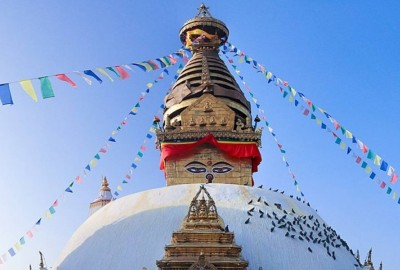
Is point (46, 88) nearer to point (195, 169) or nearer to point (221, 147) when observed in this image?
point (195, 169)

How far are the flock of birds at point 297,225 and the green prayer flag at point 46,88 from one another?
194 inches

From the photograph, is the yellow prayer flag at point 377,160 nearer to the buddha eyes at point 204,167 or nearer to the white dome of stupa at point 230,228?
the white dome of stupa at point 230,228

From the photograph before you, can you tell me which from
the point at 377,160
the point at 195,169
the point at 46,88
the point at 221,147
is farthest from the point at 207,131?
the point at 46,88

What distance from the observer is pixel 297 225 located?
1180 cm

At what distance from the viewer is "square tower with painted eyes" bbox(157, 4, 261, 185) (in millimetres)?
16656

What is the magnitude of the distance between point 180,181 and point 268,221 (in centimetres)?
523

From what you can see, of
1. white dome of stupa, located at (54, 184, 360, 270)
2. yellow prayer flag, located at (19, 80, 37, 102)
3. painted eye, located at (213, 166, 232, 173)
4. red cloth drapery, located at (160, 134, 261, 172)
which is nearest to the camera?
yellow prayer flag, located at (19, 80, 37, 102)

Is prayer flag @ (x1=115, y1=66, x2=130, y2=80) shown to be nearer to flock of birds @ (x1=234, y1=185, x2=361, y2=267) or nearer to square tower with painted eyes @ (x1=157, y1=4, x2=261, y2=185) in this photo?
flock of birds @ (x1=234, y1=185, x2=361, y2=267)

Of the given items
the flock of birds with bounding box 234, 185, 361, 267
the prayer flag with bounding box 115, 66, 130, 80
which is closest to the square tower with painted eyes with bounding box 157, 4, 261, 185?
the flock of birds with bounding box 234, 185, 361, 267

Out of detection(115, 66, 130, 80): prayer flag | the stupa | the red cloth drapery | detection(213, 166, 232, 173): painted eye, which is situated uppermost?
the red cloth drapery

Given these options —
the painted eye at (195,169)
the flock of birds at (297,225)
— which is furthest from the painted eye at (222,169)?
the flock of birds at (297,225)

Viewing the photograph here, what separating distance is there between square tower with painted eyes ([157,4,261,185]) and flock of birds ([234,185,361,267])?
388cm

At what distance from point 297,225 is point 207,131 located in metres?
5.80

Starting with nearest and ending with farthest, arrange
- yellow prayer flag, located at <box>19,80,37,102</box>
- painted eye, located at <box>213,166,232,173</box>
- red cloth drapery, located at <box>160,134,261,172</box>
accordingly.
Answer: yellow prayer flag, located at <box>19,80,37,102</box> → painted eye, located at <box>213,166,232,173</box> → red cloth drapery, located at <box>160,134,261,172</box>
